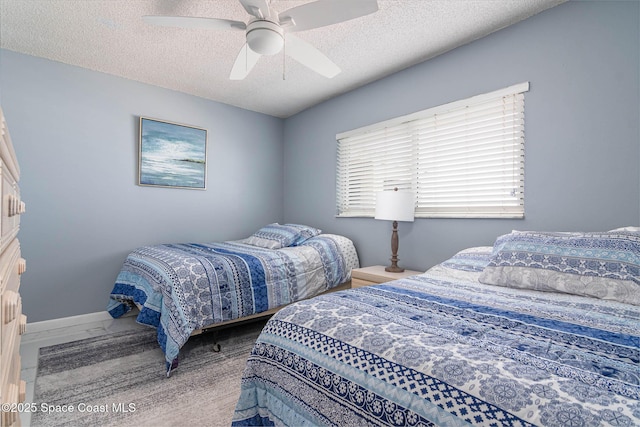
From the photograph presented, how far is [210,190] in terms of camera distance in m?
3.92

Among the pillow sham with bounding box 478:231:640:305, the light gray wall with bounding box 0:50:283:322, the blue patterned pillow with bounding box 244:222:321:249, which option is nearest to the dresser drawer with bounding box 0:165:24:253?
the pillow sham with bounding box 478:231:640:305

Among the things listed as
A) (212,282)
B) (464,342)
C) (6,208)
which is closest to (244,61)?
(212,282)

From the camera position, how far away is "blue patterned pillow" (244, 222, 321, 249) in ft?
11.0

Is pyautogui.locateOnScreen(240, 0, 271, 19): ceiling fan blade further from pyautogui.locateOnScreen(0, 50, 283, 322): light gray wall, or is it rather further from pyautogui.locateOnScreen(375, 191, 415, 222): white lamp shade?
pyautogui.locateOnScreen(0, 50, 283, 322): light gray wall

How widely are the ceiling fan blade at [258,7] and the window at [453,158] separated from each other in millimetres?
1749

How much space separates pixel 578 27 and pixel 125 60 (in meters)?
3.62

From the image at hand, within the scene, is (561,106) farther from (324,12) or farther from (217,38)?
(217,38)

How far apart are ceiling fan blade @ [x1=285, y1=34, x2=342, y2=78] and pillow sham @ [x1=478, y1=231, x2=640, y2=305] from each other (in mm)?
1609

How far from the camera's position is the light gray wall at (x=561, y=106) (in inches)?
73.5

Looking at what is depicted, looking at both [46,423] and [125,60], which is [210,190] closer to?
[125,60]

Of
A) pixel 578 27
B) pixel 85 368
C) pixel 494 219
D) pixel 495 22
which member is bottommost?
pixel 85 368

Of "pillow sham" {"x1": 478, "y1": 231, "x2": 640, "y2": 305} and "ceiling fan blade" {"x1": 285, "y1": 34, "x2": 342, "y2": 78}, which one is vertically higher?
"ceiling fan blade" {"x1": 285, "y1": 34, "x2": 342, "y2": 78}

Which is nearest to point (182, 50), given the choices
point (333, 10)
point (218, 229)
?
point (333, 10)

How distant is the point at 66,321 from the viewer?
298cm
